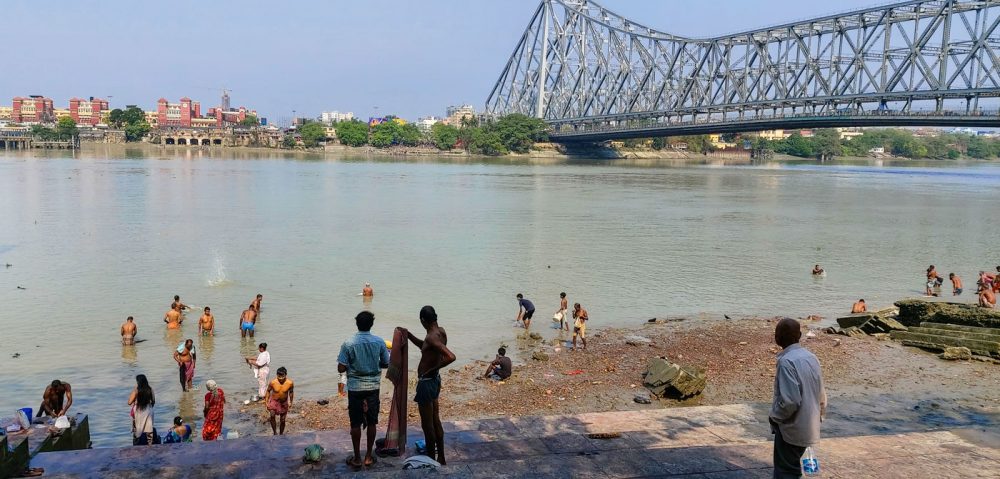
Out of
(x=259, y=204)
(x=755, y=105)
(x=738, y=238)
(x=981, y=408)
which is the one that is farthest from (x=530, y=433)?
(x=755, y=105)

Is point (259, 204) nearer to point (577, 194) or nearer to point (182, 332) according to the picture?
point (577, 194)

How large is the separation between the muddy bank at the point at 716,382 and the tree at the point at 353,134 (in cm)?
12489

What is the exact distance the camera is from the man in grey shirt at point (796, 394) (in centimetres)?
452

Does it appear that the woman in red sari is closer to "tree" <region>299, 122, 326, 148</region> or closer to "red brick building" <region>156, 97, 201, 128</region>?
"tree" <region>299, 122, 326, 148</region>

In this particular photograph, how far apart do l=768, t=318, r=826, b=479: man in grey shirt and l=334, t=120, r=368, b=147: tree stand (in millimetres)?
133833

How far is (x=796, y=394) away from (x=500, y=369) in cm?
707

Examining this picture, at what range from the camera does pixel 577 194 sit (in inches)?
1962

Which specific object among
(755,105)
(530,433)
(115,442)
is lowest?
(115,442)

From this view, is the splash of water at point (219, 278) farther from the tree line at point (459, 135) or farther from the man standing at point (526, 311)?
the tree line at point (459, 135)

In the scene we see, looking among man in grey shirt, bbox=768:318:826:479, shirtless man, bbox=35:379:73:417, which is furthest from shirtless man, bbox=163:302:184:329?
man in grey shirt, bbox=768:318:826:479

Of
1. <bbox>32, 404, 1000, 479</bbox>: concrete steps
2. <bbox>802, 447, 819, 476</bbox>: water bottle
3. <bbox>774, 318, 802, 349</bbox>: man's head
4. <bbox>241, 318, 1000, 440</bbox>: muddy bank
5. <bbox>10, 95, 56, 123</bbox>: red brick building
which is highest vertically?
<bbox>10, 95, 56, 123</bbox>: red brick building

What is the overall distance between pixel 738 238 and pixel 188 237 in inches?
815

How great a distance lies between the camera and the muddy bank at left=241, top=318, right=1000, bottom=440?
9031 millimetres

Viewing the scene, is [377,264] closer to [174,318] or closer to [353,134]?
[174,318]
